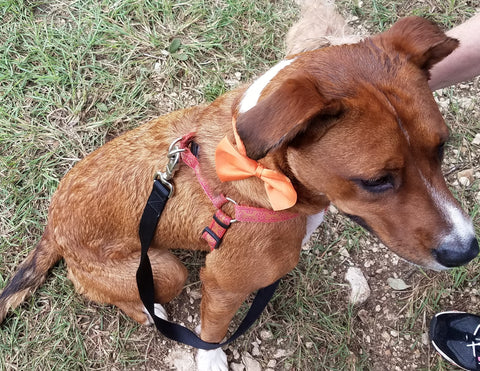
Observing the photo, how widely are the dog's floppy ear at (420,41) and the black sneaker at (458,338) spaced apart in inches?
98.4

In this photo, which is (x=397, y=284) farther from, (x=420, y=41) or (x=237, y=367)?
(x=420, y=41)

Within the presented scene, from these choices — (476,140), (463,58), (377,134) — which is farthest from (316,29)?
(377,134)

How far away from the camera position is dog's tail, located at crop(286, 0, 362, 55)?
4.03 meters

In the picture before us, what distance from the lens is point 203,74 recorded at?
4.65 m

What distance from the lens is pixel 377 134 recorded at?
196cm

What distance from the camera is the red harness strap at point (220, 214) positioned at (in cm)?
252

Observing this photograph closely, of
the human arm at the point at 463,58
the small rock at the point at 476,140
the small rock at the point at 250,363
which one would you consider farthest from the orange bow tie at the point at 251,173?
the small rock at the point at 476,140

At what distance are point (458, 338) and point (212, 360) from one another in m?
2.10

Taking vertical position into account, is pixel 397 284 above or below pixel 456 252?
below

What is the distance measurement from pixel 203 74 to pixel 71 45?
1453mm

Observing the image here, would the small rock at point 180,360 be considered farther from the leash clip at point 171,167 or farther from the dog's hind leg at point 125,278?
the leash clip at point 171,167

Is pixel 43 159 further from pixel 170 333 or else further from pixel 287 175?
pixel 287 175

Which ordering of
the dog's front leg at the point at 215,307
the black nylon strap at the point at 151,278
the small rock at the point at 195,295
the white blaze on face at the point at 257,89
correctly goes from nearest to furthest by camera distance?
1. the white blaze on face at the point at 257,89
2. the black nylon strap at the point at 151,278
3. the dog's front leg at the point at 215,307
4. the small rock at the point at 195,295

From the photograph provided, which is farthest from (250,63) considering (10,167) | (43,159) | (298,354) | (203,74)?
(298,354)
